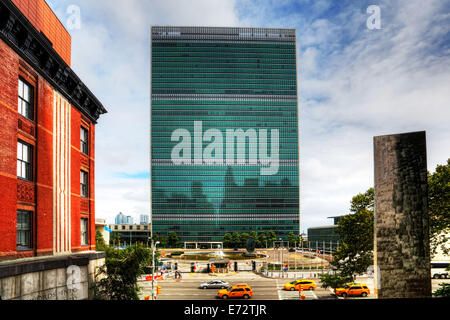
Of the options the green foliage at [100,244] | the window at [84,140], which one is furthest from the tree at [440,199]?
the green foliage at [100,244]

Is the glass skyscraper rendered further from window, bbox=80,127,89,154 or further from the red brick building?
the red brick building

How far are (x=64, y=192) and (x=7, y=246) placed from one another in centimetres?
758

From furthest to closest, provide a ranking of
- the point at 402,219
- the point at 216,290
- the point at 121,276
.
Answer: the point at 216,290
the point at 121,276
the point at 402,219

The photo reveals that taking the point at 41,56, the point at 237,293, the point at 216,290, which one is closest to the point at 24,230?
the point at 41,56

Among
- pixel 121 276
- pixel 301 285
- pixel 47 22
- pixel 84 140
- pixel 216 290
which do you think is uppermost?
pixel 47 22

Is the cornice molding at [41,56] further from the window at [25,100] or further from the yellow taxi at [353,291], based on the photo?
the yellow taxi at [353,291]

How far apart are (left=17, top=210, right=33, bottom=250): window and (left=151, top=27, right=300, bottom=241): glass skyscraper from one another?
129 m

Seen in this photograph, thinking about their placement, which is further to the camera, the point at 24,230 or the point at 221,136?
the point at 221,136

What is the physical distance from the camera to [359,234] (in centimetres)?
3312

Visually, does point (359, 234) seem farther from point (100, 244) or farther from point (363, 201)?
point (100, 244)

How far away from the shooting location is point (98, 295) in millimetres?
23234

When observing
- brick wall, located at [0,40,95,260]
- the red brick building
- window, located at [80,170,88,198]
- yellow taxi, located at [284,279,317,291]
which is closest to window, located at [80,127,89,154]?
the red brick building

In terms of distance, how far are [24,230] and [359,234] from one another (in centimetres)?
2800
